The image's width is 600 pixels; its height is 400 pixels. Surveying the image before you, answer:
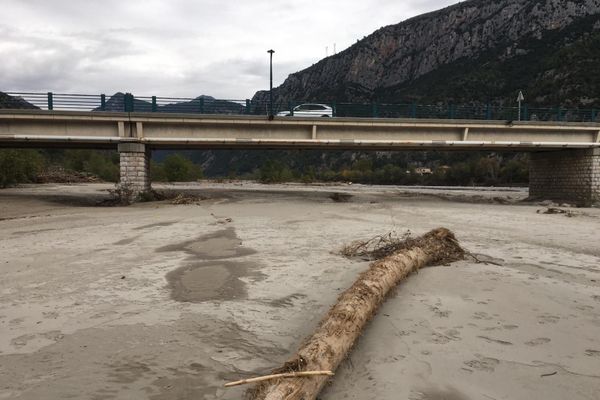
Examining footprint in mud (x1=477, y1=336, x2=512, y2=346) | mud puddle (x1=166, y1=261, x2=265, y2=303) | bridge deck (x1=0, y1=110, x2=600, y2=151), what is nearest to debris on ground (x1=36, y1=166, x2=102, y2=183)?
bridge deck (x1=0, y1=110, x2=600, y2=151)

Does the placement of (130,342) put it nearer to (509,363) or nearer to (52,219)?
(509,363)

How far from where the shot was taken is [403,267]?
711cm

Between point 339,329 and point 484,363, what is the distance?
4.55 ft

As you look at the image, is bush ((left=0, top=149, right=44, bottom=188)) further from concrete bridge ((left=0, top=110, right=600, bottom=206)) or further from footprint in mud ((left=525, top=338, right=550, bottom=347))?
footprint in mud ((left=525, top=338, right=550, bottom=347))

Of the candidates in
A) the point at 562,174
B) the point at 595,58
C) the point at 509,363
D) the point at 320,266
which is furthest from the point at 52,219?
the point at 595,58

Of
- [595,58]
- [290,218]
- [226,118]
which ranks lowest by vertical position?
[290,218]

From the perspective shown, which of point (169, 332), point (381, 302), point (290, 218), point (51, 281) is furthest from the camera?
point (290, 218)

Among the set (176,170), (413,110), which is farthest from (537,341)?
(176,170)

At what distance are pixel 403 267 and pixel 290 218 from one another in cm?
986

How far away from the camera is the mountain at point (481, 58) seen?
2859 inches

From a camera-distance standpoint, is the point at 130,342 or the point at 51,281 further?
the point at 51,281

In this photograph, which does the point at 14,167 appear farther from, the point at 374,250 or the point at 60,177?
the point at 374,250

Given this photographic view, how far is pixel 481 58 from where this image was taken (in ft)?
325

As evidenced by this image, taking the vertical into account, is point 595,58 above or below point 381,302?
above
